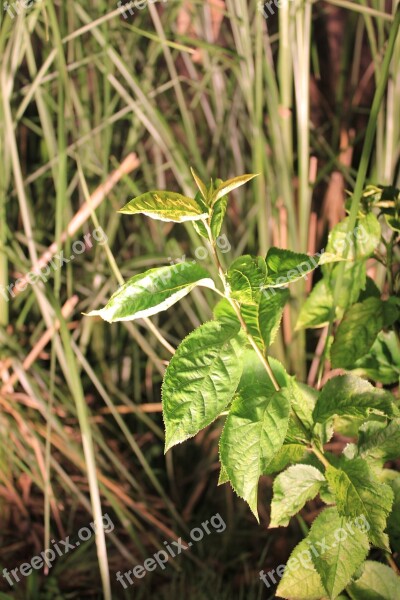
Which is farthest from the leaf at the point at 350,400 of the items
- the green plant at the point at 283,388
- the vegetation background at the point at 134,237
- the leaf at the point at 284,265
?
the vegetation background at the point at 134,237

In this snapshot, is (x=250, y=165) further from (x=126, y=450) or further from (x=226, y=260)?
(x=126, y=450)

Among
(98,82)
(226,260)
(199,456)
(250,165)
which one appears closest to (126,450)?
(199,456)

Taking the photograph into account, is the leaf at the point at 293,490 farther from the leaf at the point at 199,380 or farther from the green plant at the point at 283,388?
the leaf at the point at 199,380

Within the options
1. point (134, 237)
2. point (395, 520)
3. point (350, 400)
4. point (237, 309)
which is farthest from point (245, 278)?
point (134, 237)

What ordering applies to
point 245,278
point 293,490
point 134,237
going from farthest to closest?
point 134,237 → point 293,490 → point 245,278

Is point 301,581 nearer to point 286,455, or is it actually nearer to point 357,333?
point 286,455
